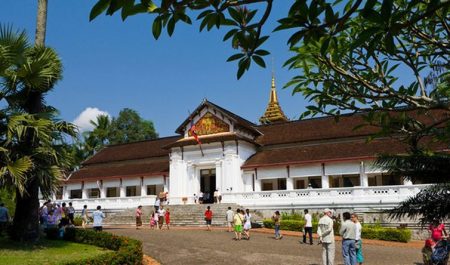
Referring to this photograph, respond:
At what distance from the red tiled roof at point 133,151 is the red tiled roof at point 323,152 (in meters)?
9.03

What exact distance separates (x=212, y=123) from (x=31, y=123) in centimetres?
2025

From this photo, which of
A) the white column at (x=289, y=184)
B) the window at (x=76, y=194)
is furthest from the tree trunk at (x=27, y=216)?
the window at (x=76, y=194)

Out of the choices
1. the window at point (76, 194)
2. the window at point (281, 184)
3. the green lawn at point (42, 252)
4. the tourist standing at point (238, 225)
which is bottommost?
the green lawn at point (42, 252)

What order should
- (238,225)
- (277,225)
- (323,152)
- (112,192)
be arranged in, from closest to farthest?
(238,225) < (277,225) < (323,152) < (112,192)

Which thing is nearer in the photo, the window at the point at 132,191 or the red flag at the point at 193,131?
the red flag at the point at 193,131

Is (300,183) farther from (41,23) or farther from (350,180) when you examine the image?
(41,23)

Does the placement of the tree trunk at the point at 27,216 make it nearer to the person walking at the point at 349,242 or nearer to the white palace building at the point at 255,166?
the person walking at the point at 349,242

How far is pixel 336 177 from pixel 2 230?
22251mm

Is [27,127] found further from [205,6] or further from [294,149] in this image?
[294,149]

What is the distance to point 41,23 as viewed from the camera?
14094 millimetres

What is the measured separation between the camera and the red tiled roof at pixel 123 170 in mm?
33497

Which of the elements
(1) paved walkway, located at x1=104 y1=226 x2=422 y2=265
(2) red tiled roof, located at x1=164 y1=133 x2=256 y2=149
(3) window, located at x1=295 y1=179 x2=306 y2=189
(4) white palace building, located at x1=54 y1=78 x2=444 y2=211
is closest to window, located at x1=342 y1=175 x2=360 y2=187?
(4) white palace building, located at x1=54 y1=78 x2=444 y2=211

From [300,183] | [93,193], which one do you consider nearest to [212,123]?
[300,183]

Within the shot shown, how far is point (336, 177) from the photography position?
3167 centimetres
